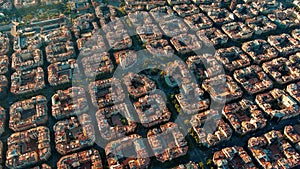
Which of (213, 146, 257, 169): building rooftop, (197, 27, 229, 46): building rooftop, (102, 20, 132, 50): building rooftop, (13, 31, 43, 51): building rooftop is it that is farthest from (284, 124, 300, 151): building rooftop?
(13, 31, 43, 51): building rooftop

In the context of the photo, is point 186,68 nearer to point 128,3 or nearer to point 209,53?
point 209,53

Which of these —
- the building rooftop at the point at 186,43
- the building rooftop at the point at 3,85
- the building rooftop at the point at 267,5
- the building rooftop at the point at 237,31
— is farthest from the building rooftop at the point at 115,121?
the building rooftop at the point at 267,5

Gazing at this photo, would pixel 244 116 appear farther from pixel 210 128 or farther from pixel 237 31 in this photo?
pixel 237 31

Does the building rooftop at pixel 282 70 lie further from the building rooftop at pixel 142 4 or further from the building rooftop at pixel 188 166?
the building rooftop at pixel 142 4

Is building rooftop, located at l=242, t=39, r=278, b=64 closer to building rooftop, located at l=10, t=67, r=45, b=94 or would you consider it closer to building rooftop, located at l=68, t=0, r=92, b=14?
building rooftop, located at l=68, t=0, r=92, b=14

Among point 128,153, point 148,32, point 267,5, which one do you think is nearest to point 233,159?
point 128,153

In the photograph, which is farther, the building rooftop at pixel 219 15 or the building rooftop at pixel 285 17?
the building rooftop at pixel 219 15
